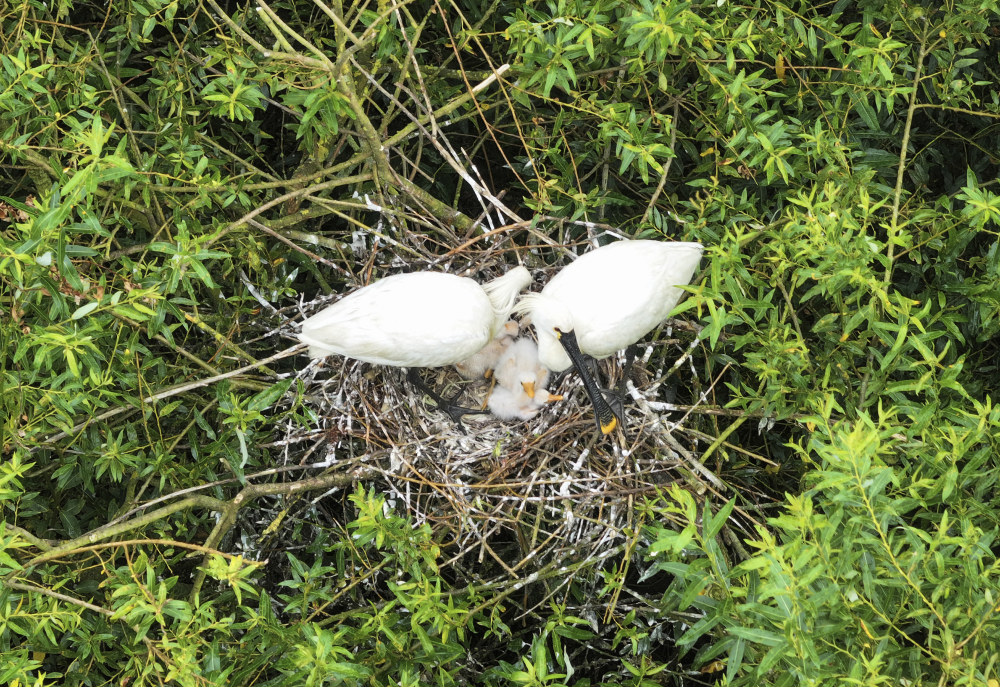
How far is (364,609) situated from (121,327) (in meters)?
1.40

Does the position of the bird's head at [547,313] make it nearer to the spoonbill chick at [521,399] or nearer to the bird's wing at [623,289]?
the bird's wing at [623,289]

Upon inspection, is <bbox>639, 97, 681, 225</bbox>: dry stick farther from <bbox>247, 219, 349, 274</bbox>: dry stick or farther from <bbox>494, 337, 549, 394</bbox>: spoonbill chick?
<bbox>247, 219, 349, 274</bbox>: dry stick

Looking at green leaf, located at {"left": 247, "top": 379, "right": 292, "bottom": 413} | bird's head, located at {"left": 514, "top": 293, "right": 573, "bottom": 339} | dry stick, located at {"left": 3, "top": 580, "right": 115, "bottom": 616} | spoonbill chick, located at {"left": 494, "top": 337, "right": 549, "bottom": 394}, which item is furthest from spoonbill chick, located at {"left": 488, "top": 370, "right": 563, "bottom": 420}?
dry stick, located at {"left": 3, "top": 580, "right": 115, "bottom": 616}

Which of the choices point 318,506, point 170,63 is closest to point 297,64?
point 170,63

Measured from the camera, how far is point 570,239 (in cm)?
375

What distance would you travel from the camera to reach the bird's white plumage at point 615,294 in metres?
3.15

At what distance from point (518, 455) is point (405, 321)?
2.90ft

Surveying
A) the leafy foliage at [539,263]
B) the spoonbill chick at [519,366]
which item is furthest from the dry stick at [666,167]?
the spoonbill chick at [519,366]

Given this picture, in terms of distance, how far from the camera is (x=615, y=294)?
128 inches

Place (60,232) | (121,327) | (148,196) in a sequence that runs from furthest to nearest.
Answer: (148,196) → (121,327) → (60,232)

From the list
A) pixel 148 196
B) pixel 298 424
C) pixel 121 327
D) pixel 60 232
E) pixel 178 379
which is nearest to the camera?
pixel 60 232

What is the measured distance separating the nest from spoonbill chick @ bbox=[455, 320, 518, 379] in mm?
317

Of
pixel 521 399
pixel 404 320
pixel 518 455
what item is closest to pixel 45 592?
pixel 404 320

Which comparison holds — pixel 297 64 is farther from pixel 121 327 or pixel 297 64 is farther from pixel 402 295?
pixel 121 327
